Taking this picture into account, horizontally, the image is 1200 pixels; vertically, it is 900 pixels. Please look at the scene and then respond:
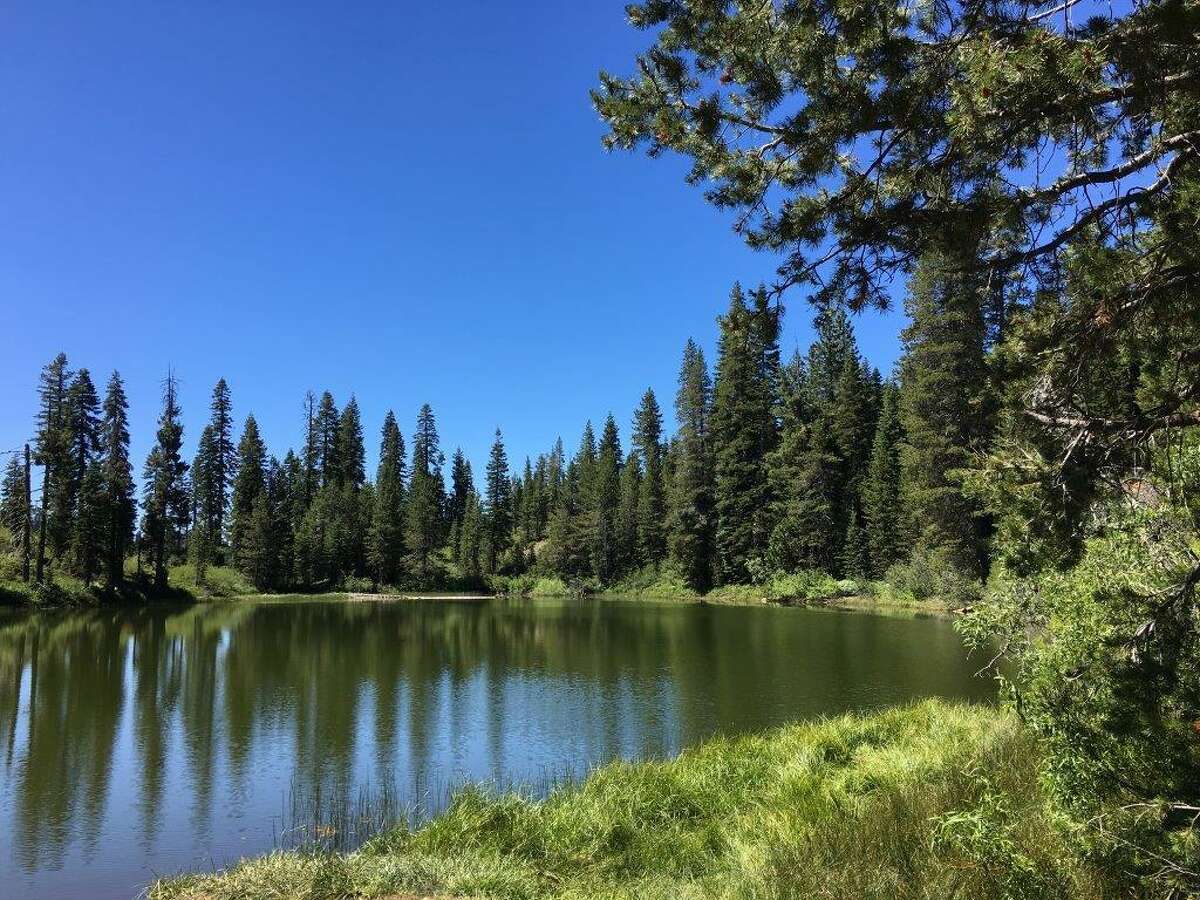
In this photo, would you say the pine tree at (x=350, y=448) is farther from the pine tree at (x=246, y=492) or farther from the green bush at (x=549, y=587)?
the green bush at (x=549, y=587)

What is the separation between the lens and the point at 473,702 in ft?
59.3

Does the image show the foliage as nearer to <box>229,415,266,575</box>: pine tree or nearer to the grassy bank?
the grassy bank

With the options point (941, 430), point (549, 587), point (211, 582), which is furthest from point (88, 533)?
point (941, 430)

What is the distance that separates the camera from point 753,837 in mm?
7121

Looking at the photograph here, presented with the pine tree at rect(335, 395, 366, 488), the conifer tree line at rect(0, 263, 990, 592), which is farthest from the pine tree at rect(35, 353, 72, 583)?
the pine tree at rect(335, 395, 366, 488)

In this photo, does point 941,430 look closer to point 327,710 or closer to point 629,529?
point 327,710

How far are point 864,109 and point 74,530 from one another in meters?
55.9

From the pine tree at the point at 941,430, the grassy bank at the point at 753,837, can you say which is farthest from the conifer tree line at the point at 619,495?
the grassy bank at the point at 753,837

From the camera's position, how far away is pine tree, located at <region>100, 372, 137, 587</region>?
49344 millimetres

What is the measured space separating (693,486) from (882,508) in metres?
15.3

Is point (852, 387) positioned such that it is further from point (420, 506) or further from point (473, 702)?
point (473, 702)

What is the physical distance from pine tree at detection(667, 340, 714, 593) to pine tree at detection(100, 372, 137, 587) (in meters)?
37.8

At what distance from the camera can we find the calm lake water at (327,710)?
1013 cm

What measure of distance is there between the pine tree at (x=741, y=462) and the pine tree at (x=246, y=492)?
37.3m
